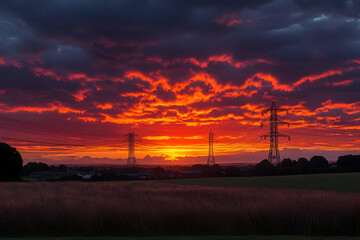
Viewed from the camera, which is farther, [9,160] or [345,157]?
[345,157]

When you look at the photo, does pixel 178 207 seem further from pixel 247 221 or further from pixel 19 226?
pixel 19 226

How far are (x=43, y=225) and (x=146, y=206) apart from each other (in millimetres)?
5402

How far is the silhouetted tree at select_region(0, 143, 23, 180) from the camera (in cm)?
8725

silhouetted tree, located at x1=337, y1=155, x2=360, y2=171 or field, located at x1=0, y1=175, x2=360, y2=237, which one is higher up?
silhouetted tree, located at x1=337, y1=155, x2=360, y2=171

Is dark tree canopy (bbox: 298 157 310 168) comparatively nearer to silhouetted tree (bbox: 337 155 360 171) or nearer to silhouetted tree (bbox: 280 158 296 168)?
silhouetted tree (bbox: 280 158 296 168)

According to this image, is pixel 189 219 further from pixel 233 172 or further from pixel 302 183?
pixel 233 172

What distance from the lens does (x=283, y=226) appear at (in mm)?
16906

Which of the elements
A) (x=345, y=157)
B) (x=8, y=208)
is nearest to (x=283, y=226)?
(x=8, y=208)

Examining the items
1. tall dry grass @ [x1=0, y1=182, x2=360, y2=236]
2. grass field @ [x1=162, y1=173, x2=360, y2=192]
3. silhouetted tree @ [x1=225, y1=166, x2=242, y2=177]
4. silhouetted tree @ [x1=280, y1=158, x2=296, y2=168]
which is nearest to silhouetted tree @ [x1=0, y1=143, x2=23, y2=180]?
grass field @ [x1=162, y1=173, x2=360, y2=192]

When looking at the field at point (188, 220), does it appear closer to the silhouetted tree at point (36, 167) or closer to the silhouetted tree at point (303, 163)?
the silhouetted tree at point (303, 163)

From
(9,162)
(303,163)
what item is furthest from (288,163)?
(9,162)

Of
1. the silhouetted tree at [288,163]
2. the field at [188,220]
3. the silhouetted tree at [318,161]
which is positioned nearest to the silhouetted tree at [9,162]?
the field at [188,220]

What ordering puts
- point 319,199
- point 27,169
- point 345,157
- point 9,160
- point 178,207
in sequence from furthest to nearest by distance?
point 27,169 → point 345,157 → point 9,160 → point 319,199 → point 178,207

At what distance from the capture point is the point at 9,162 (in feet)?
289
